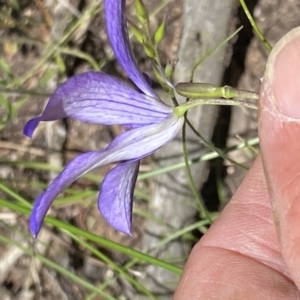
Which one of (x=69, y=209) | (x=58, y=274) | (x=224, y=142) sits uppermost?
(x=224, y=142)

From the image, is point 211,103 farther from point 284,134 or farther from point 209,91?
point 284,134

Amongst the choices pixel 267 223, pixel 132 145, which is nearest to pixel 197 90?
pixel 132 145

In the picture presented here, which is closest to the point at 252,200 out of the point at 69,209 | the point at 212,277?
the point at 212,277

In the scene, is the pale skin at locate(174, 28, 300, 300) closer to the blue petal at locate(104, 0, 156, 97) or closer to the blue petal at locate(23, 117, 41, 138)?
the blue petal at locate(104, 0, 156, 97)

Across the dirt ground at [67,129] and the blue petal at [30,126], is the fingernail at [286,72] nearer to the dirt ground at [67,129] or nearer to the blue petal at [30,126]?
the blue petal at [30,126]

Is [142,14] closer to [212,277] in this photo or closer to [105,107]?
[105,107]

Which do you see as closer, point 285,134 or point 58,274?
point 285,134

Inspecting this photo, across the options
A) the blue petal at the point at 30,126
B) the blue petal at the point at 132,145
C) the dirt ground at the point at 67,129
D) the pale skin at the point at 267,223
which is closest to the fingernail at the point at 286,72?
the pale skin at the point at 267,223
